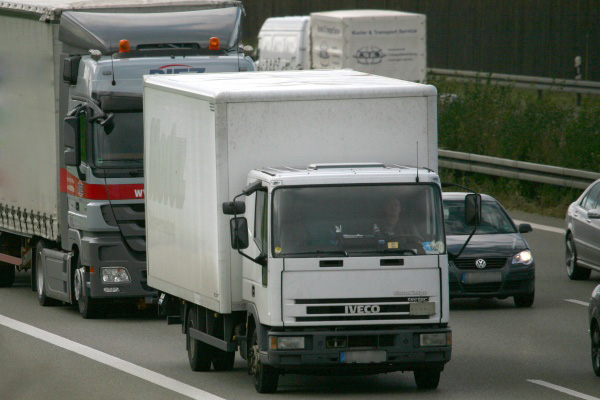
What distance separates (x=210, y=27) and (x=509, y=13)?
33.7 metres

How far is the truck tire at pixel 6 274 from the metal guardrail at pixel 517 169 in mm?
10833

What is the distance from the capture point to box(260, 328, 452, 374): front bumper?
11727mm

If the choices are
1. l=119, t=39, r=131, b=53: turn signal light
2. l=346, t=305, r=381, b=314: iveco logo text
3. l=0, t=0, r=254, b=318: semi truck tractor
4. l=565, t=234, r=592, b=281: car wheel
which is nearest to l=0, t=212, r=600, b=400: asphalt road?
l=565, t=234, r=592, b=281: car wheel

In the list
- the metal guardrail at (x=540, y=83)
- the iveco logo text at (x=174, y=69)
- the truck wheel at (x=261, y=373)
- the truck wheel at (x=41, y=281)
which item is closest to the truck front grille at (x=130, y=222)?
the iveco logo text at (x=174, y=69)

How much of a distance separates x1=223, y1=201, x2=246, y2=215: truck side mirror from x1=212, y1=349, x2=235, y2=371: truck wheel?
2.30m

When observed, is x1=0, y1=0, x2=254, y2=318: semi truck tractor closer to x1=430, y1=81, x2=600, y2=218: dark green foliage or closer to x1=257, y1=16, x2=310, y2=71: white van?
x1=430, y1=81, x2=600, y2=218: dark green foliage

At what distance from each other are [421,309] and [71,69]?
7.17 m

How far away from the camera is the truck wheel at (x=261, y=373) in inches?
478

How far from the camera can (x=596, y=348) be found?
13.5 meters

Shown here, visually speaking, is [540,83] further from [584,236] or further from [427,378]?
[427,378]

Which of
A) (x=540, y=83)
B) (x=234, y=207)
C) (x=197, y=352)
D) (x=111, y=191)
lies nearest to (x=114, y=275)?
(x=111, y=191)

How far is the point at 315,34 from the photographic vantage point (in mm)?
45719

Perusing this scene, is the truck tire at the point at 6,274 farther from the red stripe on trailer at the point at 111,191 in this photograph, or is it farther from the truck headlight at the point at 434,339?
the truck headlight at the point at 434,339

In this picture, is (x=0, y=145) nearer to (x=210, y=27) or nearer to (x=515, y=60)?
(x=210, y=27)
